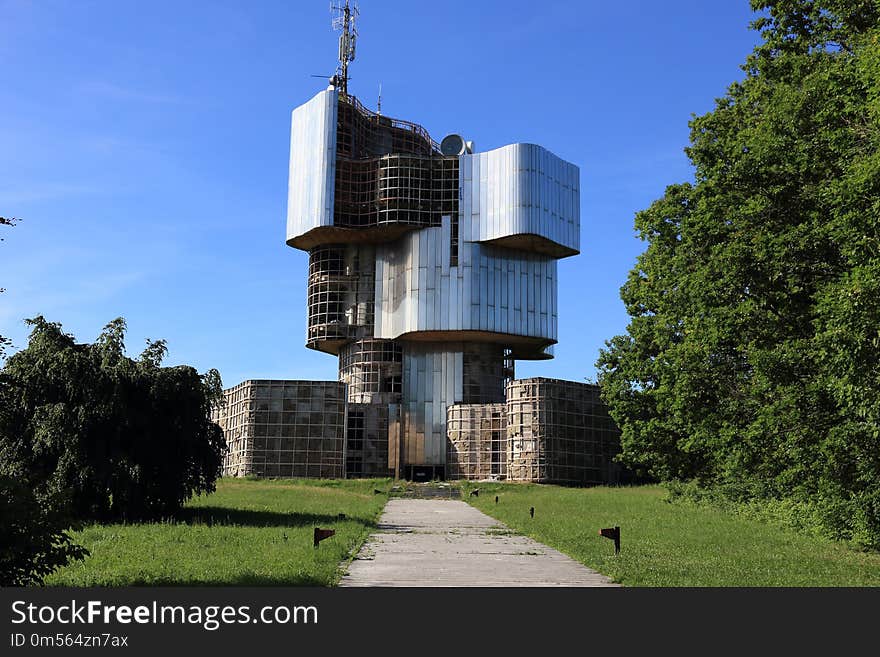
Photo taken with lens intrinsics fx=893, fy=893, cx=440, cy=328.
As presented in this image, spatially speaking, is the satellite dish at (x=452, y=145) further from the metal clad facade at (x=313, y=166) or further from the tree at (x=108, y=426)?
the tree at (x=108, y=426)

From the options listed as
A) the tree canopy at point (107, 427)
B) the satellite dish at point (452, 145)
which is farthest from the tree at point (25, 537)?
the satellite dish at point (452, 145)

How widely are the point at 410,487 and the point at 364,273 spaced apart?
25732 millimetres

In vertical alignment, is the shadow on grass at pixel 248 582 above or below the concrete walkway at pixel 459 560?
above

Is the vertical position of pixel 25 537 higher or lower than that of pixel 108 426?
lower

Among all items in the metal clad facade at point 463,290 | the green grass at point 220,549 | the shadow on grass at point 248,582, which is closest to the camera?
the shadow on grass at point 248,582

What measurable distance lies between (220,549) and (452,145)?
226ft

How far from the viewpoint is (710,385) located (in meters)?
25.1

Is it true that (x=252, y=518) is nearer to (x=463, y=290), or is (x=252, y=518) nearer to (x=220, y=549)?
(x=220, y=549)

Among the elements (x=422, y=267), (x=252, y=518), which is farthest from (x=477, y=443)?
(x=252, y=518)

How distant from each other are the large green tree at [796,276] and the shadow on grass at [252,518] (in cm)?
1072

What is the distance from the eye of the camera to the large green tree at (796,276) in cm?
1617

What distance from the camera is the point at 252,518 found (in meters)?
27.5

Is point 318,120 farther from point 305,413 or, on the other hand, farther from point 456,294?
point 305,413

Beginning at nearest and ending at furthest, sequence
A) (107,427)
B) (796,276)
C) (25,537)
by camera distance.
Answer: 1. (25,537)
2. (796,276)
3. (107,427)
